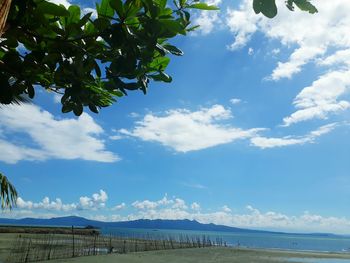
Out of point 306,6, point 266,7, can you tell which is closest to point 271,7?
point 266,7

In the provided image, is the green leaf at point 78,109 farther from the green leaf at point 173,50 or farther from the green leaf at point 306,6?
the green leaf at point 306,6

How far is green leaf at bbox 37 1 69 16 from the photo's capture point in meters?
1.52

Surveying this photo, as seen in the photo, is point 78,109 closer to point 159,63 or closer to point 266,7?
point 159,63

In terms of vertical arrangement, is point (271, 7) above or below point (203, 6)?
below

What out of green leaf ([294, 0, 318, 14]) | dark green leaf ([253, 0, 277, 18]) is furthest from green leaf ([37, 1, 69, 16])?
green leaf ([294, 0, 318, 14])

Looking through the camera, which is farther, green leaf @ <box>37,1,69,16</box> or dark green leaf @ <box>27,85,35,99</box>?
dark green leaf @ <box>27,85,35,99</box>

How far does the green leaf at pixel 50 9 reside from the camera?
1521 millimetres

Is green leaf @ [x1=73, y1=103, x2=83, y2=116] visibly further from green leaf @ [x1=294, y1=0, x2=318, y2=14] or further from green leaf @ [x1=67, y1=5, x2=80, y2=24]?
green leaf @ [x1=294, y1=0, x2=318, y2=14]

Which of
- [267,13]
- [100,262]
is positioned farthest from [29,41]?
[100,262]

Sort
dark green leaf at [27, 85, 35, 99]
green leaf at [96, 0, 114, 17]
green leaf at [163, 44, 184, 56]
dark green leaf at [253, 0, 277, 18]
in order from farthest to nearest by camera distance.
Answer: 1. dark green leaf at [27, 85, 35, 99]
2. green leaf at [163, 44, 184, 56]
3. green leaf at [96, 0, 114, 17]
4. dark green leaf at [253, 0, 277, 18]

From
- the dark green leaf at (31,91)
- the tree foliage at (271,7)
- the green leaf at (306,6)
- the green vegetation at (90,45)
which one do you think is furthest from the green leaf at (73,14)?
the green leaf at (306,6)

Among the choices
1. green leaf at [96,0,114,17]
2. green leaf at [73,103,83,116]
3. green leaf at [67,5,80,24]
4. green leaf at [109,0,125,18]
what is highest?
green leaf at [67,5,80,24]

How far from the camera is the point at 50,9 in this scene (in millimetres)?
1552

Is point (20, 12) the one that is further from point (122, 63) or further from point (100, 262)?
point (100, 262)
